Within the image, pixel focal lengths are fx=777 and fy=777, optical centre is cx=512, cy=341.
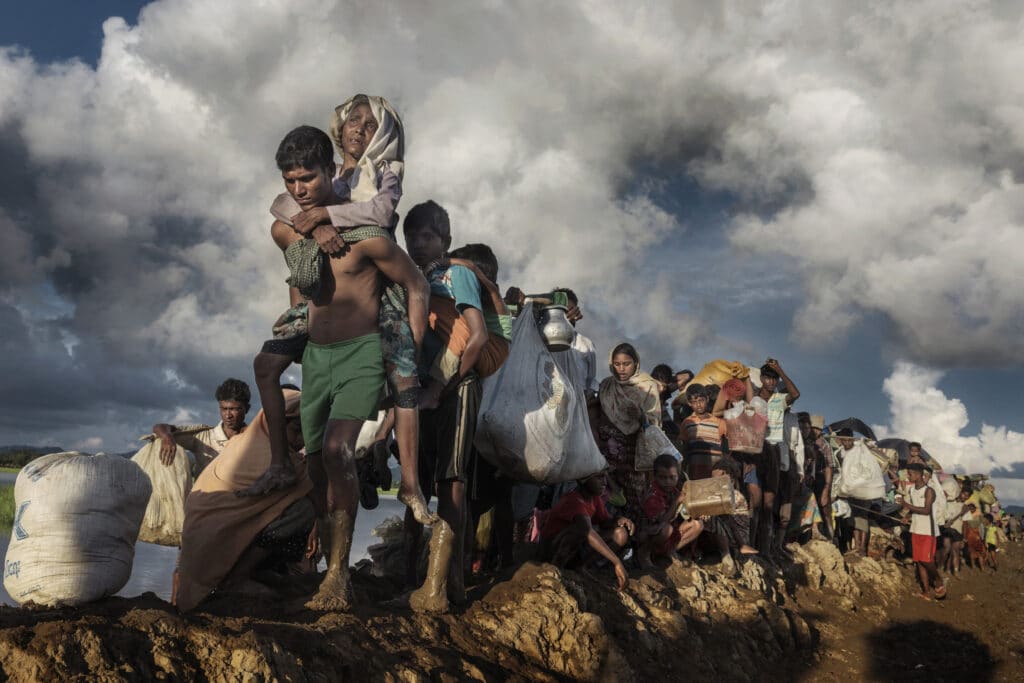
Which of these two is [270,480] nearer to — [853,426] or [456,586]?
[456,586]

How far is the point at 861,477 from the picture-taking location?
10656mm

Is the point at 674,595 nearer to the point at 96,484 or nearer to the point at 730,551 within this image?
the point at 730,551

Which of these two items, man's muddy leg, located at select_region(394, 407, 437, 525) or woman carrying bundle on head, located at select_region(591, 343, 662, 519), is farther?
woman carrying bundle on head, located at select_region(591, 343, 662, 519)

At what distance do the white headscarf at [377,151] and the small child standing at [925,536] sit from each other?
9.07 metres

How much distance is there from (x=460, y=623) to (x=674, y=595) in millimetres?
2408

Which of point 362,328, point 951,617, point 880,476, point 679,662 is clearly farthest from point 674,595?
point 880,476

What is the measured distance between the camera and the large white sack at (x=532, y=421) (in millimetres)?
3799

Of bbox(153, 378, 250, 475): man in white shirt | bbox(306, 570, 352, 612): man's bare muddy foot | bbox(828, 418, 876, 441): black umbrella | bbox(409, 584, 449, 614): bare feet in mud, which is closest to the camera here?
bbox(306, 570, 352, 612): man's bare muddy foot

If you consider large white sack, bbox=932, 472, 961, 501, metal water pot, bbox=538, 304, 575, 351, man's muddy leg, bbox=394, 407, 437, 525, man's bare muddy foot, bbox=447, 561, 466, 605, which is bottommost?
man's bare muddy foot, bbox=447, 561, 466, 605

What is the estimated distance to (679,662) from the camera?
14.0ft

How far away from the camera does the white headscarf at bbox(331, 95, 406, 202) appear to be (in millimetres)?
3153

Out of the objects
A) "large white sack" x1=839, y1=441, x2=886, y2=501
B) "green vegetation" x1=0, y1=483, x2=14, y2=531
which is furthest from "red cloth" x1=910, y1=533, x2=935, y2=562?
"green vegetation" x1=0, y1=483, x2=14, y2=531

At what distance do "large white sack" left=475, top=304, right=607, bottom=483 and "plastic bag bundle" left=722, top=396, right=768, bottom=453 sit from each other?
3.61 m

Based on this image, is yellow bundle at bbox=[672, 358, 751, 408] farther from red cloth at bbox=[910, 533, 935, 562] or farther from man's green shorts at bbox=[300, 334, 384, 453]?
man's green shorts at bbox=[300, 334, 384, 453]
